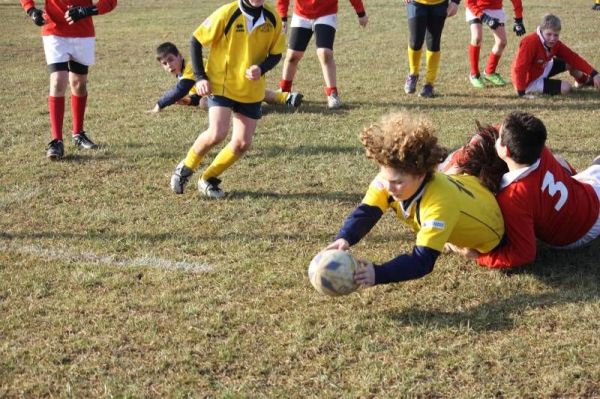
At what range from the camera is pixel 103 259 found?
14.9 feet

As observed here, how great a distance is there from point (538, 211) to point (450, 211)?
0.69m

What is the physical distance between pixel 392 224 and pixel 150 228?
5.64ft

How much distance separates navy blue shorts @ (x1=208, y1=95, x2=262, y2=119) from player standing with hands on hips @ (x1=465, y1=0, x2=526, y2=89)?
179 inches

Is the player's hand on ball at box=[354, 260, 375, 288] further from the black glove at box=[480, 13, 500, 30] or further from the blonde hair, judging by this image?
the black glove at box=[480, 13, 500, 30]

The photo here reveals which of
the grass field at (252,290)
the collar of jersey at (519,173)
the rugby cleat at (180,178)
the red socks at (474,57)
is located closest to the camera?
the grass field at (252,290)

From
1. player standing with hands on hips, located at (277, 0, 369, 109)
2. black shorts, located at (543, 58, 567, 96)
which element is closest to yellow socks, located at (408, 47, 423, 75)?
player standing with hands on hips, located at (277, 0, 369, 109)

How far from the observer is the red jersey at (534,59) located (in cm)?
844

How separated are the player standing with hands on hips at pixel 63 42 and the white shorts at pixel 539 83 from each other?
16.5 feet

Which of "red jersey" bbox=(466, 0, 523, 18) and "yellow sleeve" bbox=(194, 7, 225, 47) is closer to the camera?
"yellow sleeve" bbox=(194, 7, 225, 47)

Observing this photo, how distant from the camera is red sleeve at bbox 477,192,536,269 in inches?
157

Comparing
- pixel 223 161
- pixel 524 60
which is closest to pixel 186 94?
pixel 223 161

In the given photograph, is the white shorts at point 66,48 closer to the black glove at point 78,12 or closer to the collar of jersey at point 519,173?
the black glove at point 78,12

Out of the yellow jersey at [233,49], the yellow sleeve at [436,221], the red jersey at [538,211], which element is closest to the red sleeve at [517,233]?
the red jersey at [538,211]

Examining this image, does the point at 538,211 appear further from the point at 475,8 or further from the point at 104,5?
the point at 475,8
